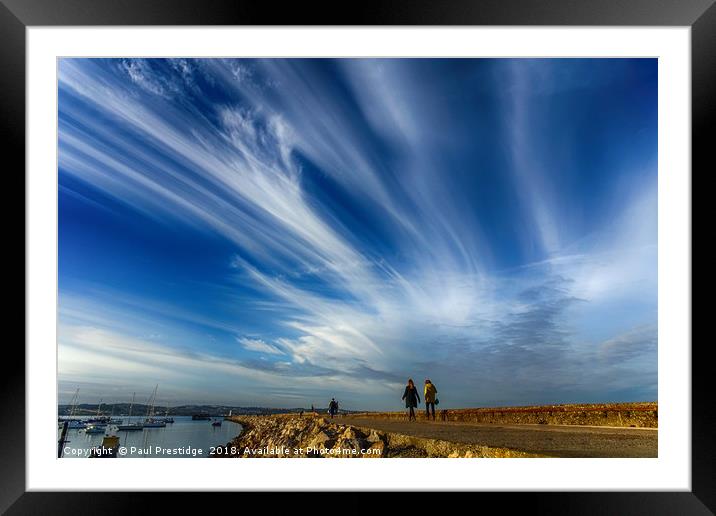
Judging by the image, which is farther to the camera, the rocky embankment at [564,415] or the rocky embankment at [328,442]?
the rocky embankment at [564,415]

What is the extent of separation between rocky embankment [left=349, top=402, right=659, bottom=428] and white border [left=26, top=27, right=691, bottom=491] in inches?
107

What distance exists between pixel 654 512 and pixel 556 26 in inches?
117

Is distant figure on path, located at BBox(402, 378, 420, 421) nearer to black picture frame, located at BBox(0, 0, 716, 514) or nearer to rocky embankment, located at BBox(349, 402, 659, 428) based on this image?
rocky embankment, located at BBox(349, 402, 659, 428)

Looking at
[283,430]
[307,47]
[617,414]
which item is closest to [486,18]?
[307,47]

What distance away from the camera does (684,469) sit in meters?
2.95

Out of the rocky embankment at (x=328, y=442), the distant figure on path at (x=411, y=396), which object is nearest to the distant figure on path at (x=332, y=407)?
the rocky embankment at (x=328, y=442)

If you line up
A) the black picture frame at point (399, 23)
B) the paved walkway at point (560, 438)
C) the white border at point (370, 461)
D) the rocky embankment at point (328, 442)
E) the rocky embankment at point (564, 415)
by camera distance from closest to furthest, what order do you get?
the black picture frame at point (399, 23)
the white border at point (370, 461)
the paved walkway at point (560, 438)
the rocky embankment at point (328, 442)
the rocky embankment at point (564, 415)

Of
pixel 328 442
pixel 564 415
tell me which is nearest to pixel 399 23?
pixel 328 442

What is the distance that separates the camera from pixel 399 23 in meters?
2.90

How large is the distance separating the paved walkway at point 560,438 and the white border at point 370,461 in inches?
27.0

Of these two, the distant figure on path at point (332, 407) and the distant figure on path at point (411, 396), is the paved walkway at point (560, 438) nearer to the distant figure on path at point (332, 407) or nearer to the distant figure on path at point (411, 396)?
the distant figure on path at point (411, 396)

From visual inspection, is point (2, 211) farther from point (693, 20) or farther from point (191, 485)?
point (693, 20)

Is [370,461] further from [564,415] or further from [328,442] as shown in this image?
[564,415]

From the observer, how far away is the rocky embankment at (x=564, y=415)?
5625 mm
